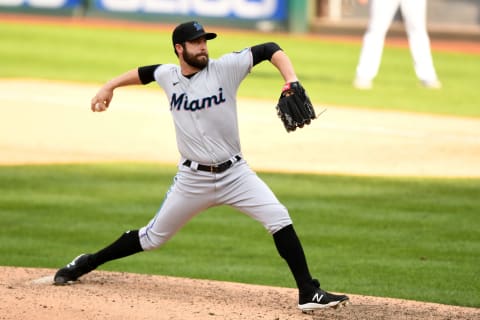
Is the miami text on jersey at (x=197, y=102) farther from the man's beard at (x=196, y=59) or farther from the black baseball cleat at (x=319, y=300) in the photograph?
the black baseball cleat at (x=319, y=300)

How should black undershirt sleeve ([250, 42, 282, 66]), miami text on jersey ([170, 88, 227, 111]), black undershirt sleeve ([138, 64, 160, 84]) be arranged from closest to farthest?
1. black undershirt sleeve ([250, 42, 282, 66])
2. miami text on jersey ([170, 88, 227, 111])
3. black undershirt sleeve ([138, 64, 160, 84])

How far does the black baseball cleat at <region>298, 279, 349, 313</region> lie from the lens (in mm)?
6461

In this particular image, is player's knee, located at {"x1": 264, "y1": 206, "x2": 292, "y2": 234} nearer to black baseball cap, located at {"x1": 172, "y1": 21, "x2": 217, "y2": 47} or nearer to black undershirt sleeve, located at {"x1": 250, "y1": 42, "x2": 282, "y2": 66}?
black undershirt sleeve, located at {"x1": 250, "y1": 42, "x2": 282, "y2": 66}

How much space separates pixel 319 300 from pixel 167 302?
95 centimetres

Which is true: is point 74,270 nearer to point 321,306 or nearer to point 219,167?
point 219,167

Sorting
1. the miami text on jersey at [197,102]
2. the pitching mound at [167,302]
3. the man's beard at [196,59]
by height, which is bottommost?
the pitching mound at [167,302]

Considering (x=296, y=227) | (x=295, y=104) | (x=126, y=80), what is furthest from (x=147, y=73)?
(x=296, y=227)

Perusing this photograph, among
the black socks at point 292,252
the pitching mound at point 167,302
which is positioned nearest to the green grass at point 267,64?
the pitching mound at point 167,302

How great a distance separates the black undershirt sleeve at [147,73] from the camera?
687 centimetres

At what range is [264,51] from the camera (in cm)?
646

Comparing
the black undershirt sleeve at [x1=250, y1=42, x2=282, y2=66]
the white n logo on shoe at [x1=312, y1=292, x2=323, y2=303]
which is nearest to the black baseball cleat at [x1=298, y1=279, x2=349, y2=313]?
the white n logo on shoe at [x1=312, y1=292, x2=323, y2=303]

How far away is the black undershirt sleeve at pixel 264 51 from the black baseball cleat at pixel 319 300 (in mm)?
1334

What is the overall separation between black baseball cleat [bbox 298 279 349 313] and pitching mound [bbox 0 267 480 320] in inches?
2.8

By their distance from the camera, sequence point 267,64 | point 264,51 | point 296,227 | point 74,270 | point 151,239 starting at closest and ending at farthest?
point 264,51
point 151,239
point 74,270
point 296,227
point 267,64
